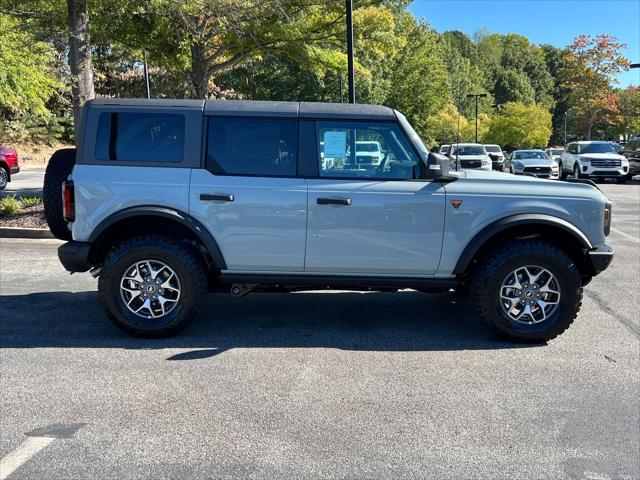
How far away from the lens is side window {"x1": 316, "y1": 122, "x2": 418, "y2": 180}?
4.63m

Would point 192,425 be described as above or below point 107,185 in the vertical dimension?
below

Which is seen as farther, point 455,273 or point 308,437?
point 455,273

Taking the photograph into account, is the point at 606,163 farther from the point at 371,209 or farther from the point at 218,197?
the point at 218,197

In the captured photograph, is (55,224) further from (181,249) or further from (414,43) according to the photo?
(414,43)

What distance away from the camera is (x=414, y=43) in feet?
153

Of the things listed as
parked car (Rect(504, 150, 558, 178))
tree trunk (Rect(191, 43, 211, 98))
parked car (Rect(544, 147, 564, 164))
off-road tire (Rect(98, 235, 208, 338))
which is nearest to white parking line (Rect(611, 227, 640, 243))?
off-road tire (Rect(98, 235, 208, 338))

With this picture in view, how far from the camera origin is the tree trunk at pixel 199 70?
45.0ft

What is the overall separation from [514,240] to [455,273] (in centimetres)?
57

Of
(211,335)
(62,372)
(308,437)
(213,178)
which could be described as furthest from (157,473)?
(213,178)

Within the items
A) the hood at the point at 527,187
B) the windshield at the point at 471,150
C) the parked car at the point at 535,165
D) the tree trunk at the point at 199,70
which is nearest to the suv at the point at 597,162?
the parked car at the point at 535,165

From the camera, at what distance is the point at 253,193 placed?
4551 millimetres

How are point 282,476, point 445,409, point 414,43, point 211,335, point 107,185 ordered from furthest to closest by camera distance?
point 414,43 < point 211,335 < point 107,185 < point 445,409 < point 282,476

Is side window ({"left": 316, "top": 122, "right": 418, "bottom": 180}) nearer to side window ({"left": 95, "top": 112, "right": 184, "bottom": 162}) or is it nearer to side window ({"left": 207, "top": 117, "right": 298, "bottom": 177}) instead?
side window ({"left": 207, "top": 117, "right": 298, "bottom": 177})

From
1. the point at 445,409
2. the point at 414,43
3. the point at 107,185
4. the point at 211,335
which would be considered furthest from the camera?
the point at 414,43
